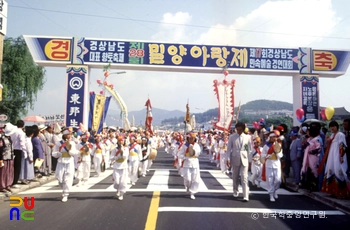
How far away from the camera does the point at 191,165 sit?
8258 mm

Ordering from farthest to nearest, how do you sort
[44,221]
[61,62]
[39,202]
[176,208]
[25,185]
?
[61,62], [25,185], [39,202], [176,208], [44,221]

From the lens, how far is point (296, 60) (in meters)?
18.8

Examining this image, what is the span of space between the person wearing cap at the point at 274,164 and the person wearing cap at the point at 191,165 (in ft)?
5.76

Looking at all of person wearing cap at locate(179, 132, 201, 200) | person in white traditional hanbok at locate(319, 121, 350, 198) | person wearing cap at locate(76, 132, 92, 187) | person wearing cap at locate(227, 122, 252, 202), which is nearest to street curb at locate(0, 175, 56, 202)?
person wearing cap at locate(76, 132, 92, 187)

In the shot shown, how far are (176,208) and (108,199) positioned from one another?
6.22 feet

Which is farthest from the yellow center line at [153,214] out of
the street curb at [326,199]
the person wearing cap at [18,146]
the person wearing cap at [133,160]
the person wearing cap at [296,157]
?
the person wearing cap at [296,157]

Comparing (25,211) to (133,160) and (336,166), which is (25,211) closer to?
(133,160)

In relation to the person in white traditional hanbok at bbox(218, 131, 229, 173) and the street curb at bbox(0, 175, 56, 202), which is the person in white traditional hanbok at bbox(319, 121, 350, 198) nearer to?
the person in white traditional hanbok at bbox(218, 131, 229, 173)

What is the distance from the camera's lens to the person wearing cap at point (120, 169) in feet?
25.5

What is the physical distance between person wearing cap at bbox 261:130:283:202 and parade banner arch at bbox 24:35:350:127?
11.0m

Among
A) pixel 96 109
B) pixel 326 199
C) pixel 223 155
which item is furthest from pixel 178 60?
pixel 326 199

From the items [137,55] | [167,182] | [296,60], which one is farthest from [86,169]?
[296,60]

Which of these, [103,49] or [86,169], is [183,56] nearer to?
[103,49]

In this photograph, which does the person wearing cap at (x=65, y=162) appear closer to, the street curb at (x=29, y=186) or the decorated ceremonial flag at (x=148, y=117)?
the street curb at (x=29, y=186)
